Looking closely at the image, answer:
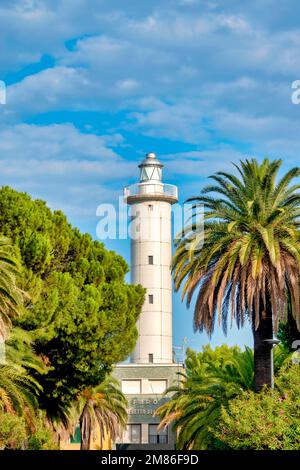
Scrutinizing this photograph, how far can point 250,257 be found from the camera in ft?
120

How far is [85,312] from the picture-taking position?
4456 cm

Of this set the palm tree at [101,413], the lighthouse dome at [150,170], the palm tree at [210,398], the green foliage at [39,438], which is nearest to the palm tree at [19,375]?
the green foliage at [39,438]

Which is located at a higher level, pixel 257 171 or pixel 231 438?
pixel 257 171

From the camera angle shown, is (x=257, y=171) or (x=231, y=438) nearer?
(x=231, y=438)

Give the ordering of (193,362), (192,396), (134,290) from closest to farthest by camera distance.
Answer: (192,396), (134,290), (193,362)

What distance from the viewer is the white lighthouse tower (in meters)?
79.9

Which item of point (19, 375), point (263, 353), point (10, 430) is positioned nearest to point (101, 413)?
point (19, 375)

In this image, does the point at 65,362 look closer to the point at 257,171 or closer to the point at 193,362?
the point at 257,171

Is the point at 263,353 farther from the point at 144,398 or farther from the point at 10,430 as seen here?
the point at 144,398

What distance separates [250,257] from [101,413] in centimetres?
2663

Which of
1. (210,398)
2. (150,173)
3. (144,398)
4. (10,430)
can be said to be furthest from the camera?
(150,173)
